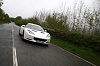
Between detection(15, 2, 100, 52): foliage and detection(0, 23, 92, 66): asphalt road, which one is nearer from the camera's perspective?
detection(0, 23, 92, 66): asphalt road

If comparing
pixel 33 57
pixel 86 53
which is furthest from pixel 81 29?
pixel 33 57

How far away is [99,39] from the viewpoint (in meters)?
9.33

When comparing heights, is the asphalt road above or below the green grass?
above

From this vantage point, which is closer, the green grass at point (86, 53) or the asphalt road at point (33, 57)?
the asphalt road at point (33, 57)

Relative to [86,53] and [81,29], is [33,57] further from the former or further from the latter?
[81,29]

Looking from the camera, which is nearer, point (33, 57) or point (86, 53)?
point (33, 57)

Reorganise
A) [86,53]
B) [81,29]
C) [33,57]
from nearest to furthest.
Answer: [33,57]
[86,53]
[81,29]

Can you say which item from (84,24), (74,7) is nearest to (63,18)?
(74,7)

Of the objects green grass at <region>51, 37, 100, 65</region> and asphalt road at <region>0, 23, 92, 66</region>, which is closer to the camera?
asphalt road at <region>0, 23, 92, 66</region>

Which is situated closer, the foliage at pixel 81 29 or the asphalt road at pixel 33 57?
the asphalt road at pixel 33 57

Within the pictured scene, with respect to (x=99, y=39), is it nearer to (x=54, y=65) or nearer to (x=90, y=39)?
(x=90, y=39)

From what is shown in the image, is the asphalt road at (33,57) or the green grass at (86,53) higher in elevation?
the asphalt road at (33,57)

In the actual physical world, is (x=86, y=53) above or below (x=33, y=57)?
below

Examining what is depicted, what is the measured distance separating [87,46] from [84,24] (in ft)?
16.1
